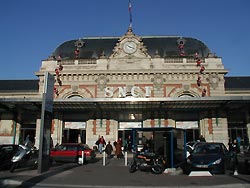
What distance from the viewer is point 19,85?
27.8m

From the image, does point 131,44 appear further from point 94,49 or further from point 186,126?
point 186,126

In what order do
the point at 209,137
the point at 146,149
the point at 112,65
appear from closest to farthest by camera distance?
the point at 146,149
the point at 209,137
the point at 112,65

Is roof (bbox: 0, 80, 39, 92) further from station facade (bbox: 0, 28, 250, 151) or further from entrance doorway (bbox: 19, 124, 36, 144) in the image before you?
entrance doorway (bbox: 19, 124, 36, 144)

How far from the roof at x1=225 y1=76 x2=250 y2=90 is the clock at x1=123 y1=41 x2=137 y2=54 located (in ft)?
32.7

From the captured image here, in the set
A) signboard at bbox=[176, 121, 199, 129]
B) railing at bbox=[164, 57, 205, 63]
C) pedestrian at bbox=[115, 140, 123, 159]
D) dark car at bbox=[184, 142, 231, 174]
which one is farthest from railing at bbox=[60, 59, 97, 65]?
dark car at bbox=[184, 142, 231, 174]

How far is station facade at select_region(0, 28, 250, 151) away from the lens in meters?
22.1

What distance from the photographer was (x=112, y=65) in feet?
77.0

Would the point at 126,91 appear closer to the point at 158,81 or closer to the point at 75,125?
the point at 158,81

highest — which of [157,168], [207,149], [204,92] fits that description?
[204,92]

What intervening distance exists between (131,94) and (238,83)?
478 inches

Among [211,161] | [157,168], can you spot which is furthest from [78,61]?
[211,161]

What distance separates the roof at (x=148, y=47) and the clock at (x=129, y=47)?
2.04 meters

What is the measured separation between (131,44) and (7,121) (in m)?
14.4

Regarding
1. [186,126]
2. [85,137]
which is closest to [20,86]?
[85,137]
